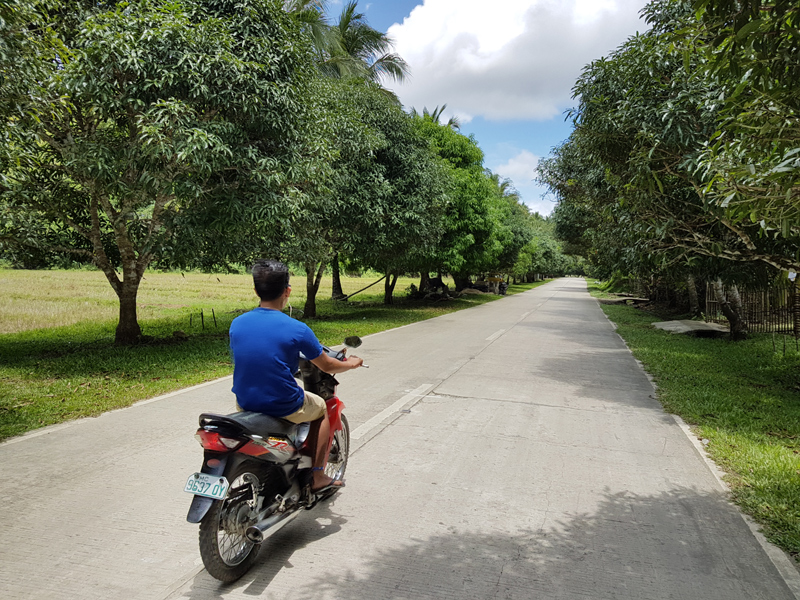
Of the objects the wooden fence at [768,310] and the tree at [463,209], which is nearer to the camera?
the wooden fence at [768,310]

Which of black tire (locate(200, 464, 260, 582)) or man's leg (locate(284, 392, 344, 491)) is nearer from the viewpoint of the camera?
black tire (locate(200, 464, 260, 582))

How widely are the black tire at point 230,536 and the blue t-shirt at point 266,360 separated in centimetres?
41

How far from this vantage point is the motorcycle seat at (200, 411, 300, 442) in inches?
119

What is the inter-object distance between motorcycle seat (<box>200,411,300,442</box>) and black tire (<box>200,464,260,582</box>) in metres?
0.22

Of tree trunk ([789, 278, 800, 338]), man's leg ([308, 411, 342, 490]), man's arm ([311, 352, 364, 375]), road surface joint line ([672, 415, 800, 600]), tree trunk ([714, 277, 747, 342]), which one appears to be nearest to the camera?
road surface joint line ([672, 415, 800, 600])

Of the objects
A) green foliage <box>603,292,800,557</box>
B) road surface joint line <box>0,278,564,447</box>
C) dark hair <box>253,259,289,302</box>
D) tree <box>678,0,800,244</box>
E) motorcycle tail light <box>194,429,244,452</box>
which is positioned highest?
tree <box>678,0,800,244</box>

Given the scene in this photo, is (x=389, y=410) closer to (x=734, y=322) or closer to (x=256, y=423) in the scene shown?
(x=256, y=423)

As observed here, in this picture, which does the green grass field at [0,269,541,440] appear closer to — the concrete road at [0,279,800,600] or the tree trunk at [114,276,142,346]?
the tree trunk at [114,276,142,346]

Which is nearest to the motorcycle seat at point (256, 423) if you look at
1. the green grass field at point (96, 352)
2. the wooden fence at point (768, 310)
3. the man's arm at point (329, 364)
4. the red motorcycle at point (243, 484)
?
the red motorcycle at point (243, 484)

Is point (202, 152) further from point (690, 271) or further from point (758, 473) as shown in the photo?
point (690, 271)

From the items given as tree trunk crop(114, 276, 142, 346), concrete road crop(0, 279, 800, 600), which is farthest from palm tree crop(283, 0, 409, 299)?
concrete road crop(0, 279, 800, 600)

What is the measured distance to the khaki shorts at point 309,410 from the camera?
3451 mm

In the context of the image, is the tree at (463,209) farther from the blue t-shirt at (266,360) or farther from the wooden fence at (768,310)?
the blue t-shirt at (266,360)

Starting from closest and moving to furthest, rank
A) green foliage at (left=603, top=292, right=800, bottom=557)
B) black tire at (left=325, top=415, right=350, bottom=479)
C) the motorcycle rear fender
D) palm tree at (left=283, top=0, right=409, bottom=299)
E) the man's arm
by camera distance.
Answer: the motorcycle rear fender
the man's arm
black tire at (left=325, top=415, right=350, bottom=479)
green foliage at (left=603, top=292, right=800, bottom=557)
palm tree at (left=283, top=0, right=409, bottom=299)
